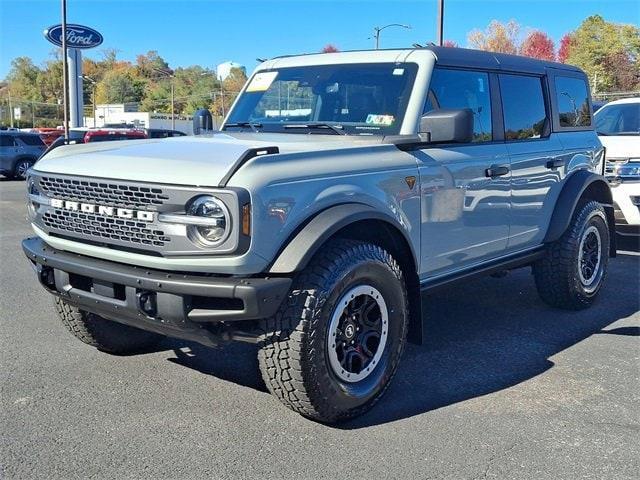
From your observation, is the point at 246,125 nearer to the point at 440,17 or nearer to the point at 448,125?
the point at 448,125

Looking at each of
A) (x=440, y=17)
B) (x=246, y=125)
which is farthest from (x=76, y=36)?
(x=246, y=125)

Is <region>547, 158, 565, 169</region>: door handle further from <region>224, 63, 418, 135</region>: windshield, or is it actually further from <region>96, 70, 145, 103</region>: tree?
<region>96, 70, 145, 103</region>: tree

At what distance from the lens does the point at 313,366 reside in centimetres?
327

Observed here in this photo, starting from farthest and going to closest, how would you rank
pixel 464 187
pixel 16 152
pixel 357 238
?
pixel 16 152 → pixel 464 187 → pixel 357 238

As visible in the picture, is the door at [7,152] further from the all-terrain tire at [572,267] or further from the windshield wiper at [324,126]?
the all-terrain tire at [572,267]

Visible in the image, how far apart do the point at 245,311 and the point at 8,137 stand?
A: 20398mm

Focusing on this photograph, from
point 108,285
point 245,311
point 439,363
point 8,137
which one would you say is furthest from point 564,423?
point 8,137

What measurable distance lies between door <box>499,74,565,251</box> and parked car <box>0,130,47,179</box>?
1858 centimetres

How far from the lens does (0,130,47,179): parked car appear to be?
20625mm

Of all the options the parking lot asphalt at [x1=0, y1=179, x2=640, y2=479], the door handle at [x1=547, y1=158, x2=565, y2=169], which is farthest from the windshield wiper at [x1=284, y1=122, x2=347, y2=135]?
the door handle at [x1=547, y1=158, x2=565, y2=169]

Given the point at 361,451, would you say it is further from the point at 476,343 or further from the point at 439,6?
the point at 439,6

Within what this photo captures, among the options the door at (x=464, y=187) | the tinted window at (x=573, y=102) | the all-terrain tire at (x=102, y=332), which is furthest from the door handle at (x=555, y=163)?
the all-terrain tire at (x=102, y=332)

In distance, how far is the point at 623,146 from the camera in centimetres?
816

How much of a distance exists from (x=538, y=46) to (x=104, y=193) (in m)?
57.2
